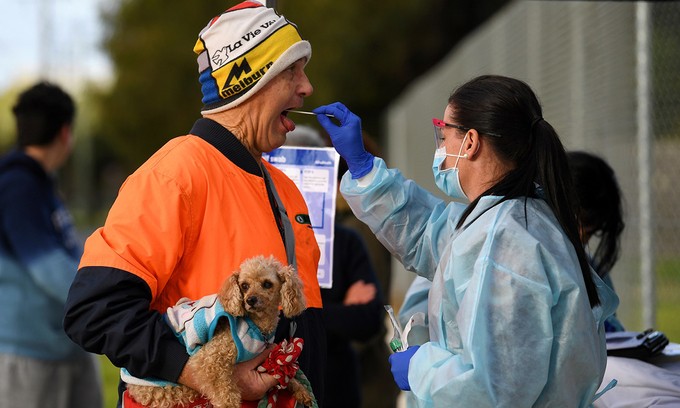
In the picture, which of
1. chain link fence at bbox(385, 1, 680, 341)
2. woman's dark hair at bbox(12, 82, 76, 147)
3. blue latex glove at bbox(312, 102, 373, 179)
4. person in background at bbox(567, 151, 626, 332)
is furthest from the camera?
chain link fence at bbox(385, 1, 680, 341)

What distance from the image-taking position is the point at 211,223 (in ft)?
9.55

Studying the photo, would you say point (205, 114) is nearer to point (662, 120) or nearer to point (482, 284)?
point (482, 284)

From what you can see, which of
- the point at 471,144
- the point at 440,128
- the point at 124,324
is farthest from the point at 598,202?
the point at 124,324

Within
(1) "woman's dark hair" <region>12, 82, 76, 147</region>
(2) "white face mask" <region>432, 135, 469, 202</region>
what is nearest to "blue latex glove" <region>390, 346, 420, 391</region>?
(2) "white face mask" <region>432, 135, 469, 202</region>

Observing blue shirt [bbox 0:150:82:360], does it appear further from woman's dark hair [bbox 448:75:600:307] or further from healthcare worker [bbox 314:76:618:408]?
woman's dark hair [bbox 448:75:600:307]

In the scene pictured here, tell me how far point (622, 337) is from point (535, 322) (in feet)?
4.03

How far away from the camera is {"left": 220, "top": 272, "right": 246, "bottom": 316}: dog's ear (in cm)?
267

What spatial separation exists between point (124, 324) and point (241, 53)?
92 centimetres

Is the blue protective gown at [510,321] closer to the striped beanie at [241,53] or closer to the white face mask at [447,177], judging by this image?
the white face mask at [447,177]

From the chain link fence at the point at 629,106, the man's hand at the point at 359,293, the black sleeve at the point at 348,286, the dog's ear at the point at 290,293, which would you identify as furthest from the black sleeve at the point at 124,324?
the chain link fence at the point at 629,106

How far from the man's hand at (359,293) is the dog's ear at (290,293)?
2.03 m

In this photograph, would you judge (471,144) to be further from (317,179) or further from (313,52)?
(313,52)

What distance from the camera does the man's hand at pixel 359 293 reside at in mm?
4859

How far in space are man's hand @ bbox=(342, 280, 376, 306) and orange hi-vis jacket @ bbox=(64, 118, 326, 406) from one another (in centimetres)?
158
